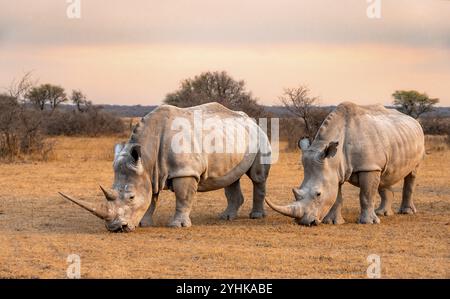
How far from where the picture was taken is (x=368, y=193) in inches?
501

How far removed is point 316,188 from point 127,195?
281cm

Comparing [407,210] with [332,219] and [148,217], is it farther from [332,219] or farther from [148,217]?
[148,217]

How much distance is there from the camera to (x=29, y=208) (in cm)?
1490

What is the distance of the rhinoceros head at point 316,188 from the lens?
12.1m

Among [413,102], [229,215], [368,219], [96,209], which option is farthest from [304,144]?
[413,102]

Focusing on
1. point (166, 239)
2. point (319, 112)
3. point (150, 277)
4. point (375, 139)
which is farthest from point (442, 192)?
point (319, 112)

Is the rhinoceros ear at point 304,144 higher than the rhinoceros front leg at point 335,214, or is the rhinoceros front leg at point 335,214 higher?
the rhinoceros ear at point 304,144

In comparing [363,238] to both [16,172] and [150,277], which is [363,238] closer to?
[150,277]

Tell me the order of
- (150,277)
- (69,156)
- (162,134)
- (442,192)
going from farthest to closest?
(69,156)
(442,192)
(162,134)
(150,277)

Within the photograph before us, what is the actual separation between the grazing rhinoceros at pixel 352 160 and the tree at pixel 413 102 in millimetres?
38814

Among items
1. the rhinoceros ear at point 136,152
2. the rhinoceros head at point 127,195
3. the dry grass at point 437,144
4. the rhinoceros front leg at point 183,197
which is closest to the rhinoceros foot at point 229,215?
the rhinoceros front leg at point 183,197

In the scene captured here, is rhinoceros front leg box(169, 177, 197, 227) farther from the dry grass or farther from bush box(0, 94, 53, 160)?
the dry grass

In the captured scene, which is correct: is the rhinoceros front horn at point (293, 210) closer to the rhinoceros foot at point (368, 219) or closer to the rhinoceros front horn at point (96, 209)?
the rhinoceros foot at point (368, 219)

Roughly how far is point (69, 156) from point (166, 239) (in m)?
18.0
